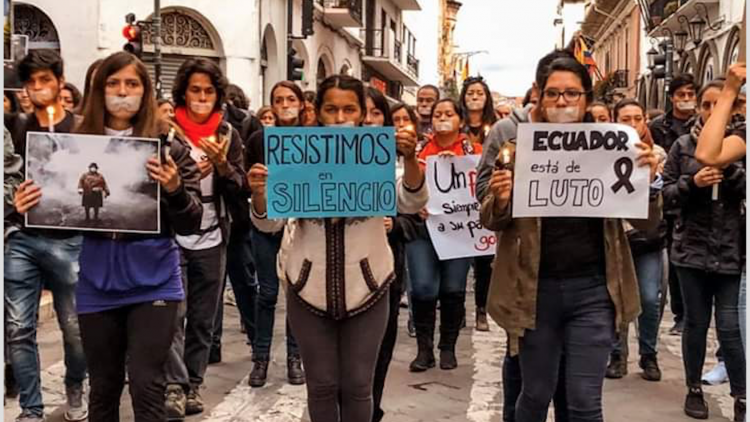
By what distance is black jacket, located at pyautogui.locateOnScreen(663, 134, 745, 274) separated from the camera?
530cm

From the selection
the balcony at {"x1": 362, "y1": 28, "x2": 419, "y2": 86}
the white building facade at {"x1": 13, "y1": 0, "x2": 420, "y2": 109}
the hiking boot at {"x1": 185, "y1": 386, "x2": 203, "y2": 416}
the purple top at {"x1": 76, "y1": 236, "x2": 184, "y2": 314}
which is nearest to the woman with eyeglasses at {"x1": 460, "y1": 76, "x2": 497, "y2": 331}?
the hiking boot at {"x1": 185, "y1": 386, "x2": 203, "y2": 416}

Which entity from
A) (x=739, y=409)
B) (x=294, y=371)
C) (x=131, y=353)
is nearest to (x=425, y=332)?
(x=294, y=371)

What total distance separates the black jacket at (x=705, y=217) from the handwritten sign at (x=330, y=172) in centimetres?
207

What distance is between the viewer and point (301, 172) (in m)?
4.22

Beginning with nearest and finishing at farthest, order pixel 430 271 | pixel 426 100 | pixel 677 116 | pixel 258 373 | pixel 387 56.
Answer: pixel 258 373, pixel 430 271, pixel 677 116, pixel 426 100, pixel 387 56

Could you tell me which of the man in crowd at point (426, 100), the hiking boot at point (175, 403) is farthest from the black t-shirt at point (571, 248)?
the man in crowd at point (426, 100)

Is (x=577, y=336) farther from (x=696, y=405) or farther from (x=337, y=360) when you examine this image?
(x=696, y=405)

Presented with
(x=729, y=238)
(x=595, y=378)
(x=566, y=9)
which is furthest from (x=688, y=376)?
(x=566, y=9)

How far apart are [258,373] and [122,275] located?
8.31 feet

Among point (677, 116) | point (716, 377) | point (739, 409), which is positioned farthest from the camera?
point (677, 116)

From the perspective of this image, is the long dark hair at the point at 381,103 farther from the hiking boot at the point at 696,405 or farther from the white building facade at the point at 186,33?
the white building facade at the point at 186,33

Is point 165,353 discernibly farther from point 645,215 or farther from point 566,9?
point 566,9

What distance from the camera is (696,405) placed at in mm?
5711

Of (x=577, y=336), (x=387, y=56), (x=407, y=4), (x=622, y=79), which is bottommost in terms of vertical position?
(x=577, y=336)
